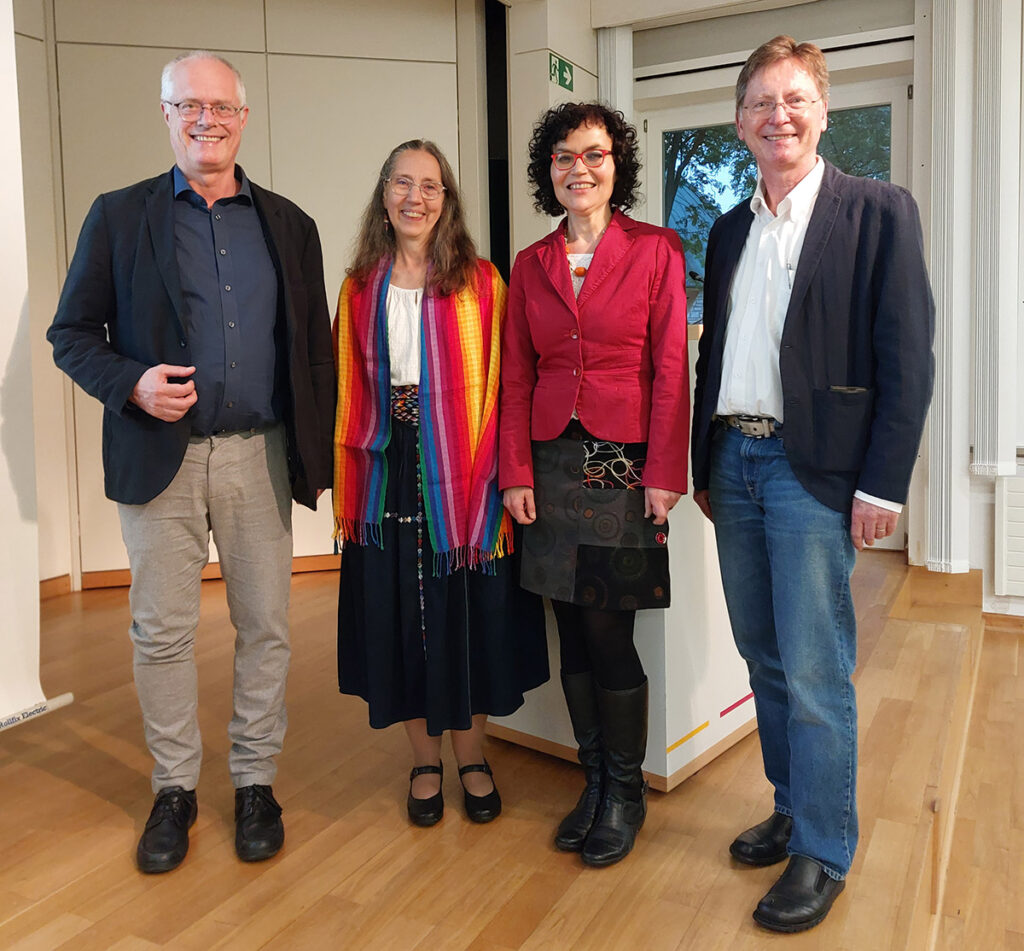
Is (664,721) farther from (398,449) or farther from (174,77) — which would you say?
(174,77)

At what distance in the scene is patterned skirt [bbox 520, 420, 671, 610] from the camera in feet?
6.34

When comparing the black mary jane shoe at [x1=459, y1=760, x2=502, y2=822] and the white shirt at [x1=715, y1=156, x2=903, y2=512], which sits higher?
the white shirt at [x1=715, y1=156, x2=903, y2=512]

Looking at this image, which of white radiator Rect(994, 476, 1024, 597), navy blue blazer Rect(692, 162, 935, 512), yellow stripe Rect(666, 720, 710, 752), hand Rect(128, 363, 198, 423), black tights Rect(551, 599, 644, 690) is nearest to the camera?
navy blue blazer Rect(692, 162, 935, 512)

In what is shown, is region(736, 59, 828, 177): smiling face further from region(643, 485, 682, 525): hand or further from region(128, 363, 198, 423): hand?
region(128, 363, 198, 423): hand

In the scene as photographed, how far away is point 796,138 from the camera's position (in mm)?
1692

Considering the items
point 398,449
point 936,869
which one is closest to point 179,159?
point 398,449

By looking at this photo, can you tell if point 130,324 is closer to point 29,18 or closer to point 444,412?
point 444,412

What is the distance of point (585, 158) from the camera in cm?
189

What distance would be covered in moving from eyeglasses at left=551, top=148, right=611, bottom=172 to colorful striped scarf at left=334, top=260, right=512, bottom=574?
31cm

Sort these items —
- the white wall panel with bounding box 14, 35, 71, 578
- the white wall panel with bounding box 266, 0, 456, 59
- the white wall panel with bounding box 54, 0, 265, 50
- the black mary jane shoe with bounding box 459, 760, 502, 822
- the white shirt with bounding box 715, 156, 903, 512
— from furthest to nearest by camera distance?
the white wall panel with bounding box 266, 0, 456, 59, the white wall panel with bounding box 54, 0, 265, 50, the white wall panel with bounding box 14, 35, 71, 578, the black mary jane shoe with bounding box 459, 760, 502, 822, the white shirt with bounding box 715, 156, 903, 512

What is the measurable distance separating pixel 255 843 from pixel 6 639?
2.51 ft

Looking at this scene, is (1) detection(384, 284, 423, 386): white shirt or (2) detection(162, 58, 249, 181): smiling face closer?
(2) detection(162, 58, 249, 181): smiling face

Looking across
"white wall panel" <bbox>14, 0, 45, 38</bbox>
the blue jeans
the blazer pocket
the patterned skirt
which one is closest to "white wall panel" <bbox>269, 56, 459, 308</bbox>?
"white wall panel" <bbox>14, 0, 45, 38</bbox>

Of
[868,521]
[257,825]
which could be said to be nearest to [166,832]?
[257,825]
